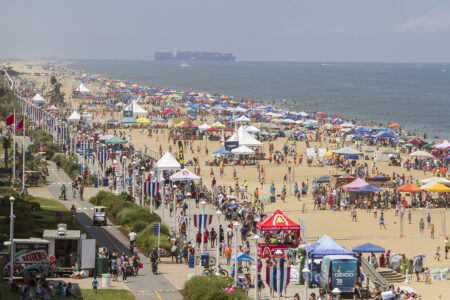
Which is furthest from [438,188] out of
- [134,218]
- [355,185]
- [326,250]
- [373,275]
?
[326,250]

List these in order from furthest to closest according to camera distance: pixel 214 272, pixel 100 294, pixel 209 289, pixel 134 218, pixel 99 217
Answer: pixel 99 217 → pixel 134 218 → pixel 214 272 → pixel 100 294 → pixel 209 289

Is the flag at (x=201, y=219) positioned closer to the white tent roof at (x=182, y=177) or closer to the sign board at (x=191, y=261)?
the sign board at (x=191, y=261)

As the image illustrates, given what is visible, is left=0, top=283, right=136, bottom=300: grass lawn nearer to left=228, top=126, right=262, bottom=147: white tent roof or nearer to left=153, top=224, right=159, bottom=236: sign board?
left=153, top=224, right=159, bottom=236: sign board

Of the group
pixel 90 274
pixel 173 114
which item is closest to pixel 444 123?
pixel 173 114

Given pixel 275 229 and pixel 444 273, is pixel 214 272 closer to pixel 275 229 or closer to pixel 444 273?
pixel 275 229

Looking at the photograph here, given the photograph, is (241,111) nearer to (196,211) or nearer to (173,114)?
(173,114)
